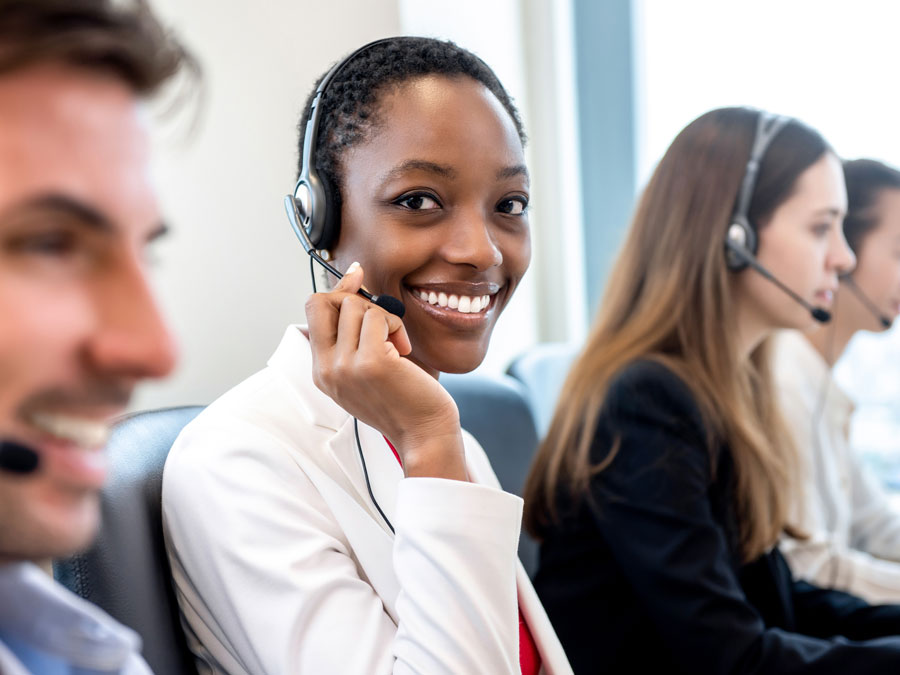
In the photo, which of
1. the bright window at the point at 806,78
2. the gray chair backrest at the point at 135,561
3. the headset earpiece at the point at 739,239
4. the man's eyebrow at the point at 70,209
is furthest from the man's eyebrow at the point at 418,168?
the bright window at the point at 806,78

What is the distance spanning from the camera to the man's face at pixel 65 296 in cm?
39

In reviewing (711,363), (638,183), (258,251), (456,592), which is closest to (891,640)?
(711,363)

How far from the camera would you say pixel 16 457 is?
15.3 inches

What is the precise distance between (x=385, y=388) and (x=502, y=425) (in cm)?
66

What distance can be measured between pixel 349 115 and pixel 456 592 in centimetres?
53

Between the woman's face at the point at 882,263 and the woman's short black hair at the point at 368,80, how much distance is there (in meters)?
1.21

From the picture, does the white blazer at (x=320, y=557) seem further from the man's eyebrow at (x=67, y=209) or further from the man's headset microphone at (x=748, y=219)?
the man's headset microphone at (x=748, y=219)

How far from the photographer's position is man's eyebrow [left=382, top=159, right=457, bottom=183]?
0.88m

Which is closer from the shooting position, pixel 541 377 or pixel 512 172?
pixel 512 172

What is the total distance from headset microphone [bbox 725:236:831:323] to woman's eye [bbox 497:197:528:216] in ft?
1.63

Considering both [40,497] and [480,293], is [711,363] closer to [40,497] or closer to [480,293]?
[480,293]

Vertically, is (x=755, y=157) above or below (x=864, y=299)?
→ above

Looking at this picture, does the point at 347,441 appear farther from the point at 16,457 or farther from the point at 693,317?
the point at 693,317

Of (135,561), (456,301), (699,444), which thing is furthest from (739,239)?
(135,561)
